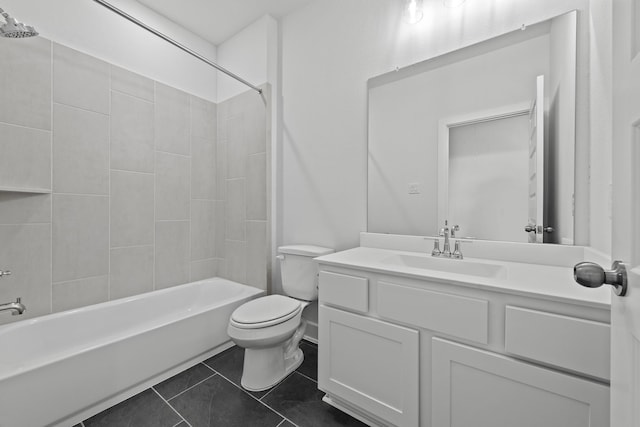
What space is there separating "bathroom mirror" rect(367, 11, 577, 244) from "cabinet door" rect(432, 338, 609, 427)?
67 centimetres

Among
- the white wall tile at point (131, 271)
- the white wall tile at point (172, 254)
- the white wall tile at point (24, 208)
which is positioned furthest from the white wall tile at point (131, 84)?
the white wall tile at point (131, 271)

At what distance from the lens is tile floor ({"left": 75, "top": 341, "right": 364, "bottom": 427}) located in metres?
1.38

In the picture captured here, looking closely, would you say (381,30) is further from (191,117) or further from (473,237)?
(191,117)

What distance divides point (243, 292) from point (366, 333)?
4.65 feet

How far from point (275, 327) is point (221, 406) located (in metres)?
0.49

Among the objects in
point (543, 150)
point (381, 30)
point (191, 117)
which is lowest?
point (543, 150)

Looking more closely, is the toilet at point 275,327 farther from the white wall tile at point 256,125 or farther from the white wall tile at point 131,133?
the white wall tile at point 131,133

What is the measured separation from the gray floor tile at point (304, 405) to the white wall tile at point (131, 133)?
6.40ft

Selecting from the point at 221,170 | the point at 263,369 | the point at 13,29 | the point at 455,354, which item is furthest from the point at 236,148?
Answer: the point at 455,354

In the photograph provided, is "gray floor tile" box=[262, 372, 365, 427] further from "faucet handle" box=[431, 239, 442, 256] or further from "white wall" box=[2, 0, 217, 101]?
"white wall" box=[2, 0, 217, 101]

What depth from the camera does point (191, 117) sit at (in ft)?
8.27

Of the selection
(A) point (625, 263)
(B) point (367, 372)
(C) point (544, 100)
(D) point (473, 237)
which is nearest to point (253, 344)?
(B) point (367, 372)

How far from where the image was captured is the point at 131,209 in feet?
6.95

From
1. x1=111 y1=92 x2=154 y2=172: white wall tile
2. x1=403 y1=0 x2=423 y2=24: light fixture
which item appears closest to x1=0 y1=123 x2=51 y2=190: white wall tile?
x1=111 y1=92 x2=154 y2=172: white wall tile
